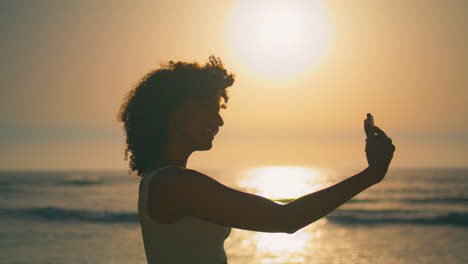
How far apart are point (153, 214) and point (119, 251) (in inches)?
465

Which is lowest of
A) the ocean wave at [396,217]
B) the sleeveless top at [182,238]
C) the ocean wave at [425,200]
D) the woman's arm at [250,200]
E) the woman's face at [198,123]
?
the ocean wave at [425,200]

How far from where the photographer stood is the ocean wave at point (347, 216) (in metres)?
21.3

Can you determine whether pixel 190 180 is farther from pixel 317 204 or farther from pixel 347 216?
pixel 347 216

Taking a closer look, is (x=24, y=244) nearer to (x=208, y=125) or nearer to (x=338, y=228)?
(x=338, y=228)

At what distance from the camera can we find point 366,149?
1.49 meters

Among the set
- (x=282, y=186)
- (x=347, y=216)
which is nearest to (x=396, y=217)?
(x=347, y=216)

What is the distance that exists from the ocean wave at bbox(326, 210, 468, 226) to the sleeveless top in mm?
19752

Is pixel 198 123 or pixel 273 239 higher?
pixel 198 123

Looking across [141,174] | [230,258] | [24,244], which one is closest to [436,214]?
[230,258]

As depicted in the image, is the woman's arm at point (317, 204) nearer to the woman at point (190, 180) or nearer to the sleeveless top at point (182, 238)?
the woman at point (190, 180)

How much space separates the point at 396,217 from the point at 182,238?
23.4 m

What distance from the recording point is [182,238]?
157 cm

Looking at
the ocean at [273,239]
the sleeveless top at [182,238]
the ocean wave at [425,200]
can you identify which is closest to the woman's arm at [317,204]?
the sleeveless top at [182,238]

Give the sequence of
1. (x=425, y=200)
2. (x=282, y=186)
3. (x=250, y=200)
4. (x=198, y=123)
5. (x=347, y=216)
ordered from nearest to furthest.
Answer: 1. (x=250, y=200)
2. (x=198, y=123)
3. (x=347, y=216)
4. (x=425, y=200)
5. (x=282, y=186)
